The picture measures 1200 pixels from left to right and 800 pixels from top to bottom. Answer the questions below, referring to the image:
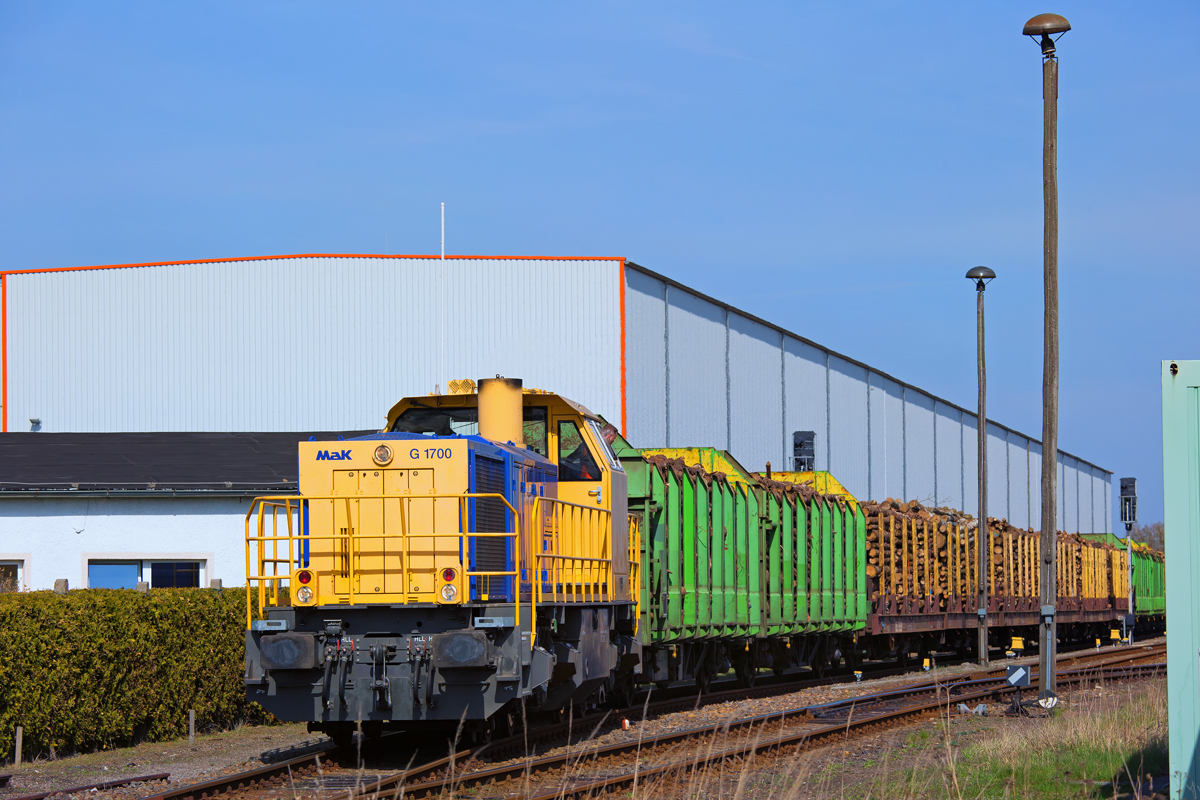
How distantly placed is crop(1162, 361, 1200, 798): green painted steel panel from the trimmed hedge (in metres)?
9.64

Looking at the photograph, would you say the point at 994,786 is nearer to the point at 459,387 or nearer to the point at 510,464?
the point at 510,464

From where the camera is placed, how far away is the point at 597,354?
113 ft

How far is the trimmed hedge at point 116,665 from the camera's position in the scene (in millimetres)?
12008

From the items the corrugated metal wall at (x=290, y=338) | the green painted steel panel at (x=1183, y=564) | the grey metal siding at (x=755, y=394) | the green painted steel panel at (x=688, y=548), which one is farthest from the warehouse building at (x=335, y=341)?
the green painted steel panel at (x=1183, y=564)

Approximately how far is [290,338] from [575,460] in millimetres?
24634

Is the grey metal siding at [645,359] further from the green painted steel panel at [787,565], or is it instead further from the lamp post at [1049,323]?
the lamp post at [1049,323]

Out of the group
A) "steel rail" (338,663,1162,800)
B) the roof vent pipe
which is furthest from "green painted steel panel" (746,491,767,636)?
the roof vent pipe

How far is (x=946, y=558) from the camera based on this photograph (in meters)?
26.6

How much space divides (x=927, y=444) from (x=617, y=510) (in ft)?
163

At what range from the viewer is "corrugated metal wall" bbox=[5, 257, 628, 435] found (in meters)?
34.8

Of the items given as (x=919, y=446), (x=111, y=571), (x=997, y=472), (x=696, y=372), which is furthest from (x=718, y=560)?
(x=997, y=472)

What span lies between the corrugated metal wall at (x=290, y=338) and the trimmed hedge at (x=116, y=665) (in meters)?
19.6

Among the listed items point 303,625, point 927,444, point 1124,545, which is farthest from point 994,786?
point 927,444

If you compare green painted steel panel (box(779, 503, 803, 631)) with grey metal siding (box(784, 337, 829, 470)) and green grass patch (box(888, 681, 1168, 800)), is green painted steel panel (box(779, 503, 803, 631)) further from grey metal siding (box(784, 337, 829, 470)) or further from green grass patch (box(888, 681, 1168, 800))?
grey metal siding (box(784, 337, 829, 470))
